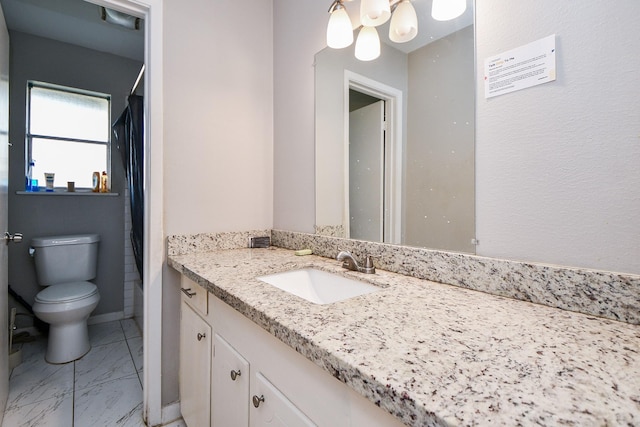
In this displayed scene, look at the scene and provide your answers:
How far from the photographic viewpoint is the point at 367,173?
126cm

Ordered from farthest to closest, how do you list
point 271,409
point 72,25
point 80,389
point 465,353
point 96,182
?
point 96,182
point 72,25
point 80,389
point 271,409
point 465,353

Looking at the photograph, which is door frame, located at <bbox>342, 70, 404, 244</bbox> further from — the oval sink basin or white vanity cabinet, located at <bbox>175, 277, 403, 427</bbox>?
white vanity cabinet, located at <bbox>175, 277, 403, 427</bbox>

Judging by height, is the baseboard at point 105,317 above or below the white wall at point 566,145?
below

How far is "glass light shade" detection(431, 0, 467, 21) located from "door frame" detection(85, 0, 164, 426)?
1.20 metres

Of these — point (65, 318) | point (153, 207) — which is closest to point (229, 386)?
point (153, 207)

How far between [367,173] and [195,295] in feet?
2.88

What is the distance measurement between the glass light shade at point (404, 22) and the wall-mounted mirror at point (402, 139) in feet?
0.07

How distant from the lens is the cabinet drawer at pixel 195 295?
1071mm

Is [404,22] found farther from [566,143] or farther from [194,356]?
[194,356]

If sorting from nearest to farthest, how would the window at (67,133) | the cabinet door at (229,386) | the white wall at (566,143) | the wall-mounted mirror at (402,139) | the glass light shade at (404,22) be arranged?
the white wall at (566,143) < the cabinet door at (229,386) < the wall-mounted mirror at (402,139) < the glass light shade at (404,22) < the window at (67,133)

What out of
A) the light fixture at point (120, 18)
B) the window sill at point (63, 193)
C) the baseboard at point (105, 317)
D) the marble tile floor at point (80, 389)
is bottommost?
the marble tile floor at point (80, 389)

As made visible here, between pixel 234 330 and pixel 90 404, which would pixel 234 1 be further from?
pixel 90 404

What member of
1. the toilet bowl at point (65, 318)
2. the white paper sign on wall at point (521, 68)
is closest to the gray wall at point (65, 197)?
the toilet bowl at point (65, 318)

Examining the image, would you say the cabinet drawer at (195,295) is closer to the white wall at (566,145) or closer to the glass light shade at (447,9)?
the white wall at (566,145)
